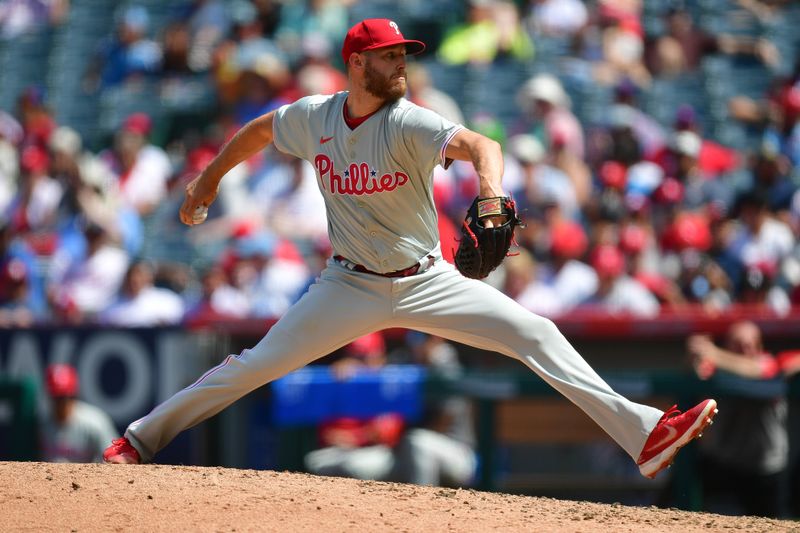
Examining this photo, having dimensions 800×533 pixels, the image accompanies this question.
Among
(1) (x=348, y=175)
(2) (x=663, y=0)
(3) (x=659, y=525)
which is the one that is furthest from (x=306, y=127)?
(2) (x=663, y=0)

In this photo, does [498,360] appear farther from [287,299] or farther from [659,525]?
[659,525]

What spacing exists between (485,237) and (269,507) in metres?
1.27

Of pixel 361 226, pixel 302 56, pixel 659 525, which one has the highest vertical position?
pixel 302 56

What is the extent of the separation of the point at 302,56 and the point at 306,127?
6607 millimetres

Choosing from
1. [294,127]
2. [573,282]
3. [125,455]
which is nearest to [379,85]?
[294,127]

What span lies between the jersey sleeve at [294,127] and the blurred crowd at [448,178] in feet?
10.6

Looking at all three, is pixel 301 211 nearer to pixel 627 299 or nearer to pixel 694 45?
pixel 627 299

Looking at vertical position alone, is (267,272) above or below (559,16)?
below

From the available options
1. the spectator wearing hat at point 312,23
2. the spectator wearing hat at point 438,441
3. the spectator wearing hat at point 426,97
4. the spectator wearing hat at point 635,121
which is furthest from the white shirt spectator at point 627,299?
the spectator wearing hat at point 312,23

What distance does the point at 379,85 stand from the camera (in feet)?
15.8

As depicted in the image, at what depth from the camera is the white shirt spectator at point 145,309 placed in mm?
9047

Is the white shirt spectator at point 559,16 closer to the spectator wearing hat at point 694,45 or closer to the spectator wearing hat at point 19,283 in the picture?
the spectator wearing hat at point 694,45

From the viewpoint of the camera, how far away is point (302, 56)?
11.5 m

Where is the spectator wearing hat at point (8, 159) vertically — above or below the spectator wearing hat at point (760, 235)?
above
